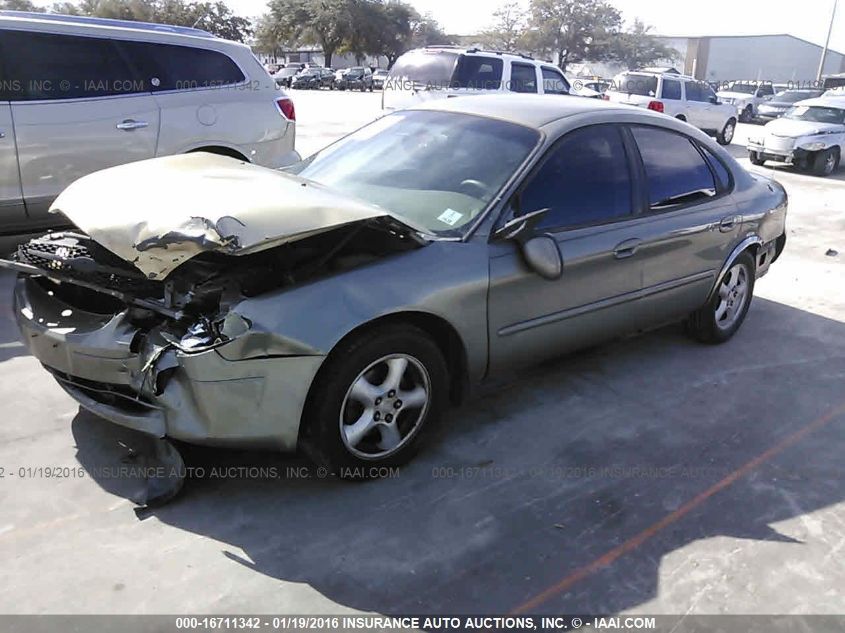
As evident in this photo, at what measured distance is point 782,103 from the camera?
2539cm

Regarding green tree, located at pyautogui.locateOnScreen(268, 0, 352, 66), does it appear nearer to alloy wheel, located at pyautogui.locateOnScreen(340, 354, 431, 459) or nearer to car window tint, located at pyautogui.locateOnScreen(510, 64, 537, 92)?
car window tint, located at pyautogui.locateOnScreen(510, 64, 537, 92)

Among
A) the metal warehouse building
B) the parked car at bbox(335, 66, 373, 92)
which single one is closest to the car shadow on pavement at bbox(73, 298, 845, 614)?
the parked car at bbox(335, 66, 373, 92)

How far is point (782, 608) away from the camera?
2.65 metres

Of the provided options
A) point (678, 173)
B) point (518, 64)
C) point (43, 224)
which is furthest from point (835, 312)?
point (518, 64)

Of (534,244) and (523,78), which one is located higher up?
(523,78)

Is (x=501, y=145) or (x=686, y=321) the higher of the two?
(x=501, y=145)

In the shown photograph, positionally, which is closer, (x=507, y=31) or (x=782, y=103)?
(x=782, y=103)

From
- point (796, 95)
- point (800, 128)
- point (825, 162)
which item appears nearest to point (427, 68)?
point (800, 128)

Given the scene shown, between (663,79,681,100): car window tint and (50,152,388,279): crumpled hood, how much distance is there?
16.3 m

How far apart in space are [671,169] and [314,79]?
50255 mm

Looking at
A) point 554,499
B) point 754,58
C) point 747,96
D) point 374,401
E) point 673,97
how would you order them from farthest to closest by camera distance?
point 754,58
point 747,96
point 673,97
point 554,499
point 374,401

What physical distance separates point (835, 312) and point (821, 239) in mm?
2993

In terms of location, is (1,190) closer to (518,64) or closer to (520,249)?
(520,249)

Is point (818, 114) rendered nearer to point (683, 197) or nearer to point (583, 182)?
point (683, 197)
